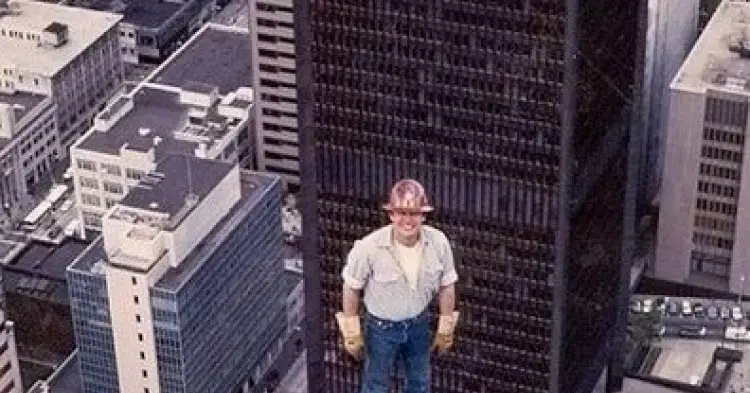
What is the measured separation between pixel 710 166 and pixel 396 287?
129m

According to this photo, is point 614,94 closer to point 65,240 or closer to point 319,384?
point 319,384

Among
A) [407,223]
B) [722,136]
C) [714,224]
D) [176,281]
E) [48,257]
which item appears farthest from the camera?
[714,224]

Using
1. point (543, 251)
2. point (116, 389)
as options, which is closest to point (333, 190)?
point (543, 251)

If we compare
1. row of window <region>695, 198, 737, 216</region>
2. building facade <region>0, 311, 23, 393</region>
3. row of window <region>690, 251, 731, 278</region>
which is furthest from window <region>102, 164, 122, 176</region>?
row of window <region>690, 251, 731, 278</region>

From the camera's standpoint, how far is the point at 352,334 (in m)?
44.6

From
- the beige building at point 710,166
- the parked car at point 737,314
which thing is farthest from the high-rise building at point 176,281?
the parked car at point 737,314

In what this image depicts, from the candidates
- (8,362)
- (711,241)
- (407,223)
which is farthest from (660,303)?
(407,223)

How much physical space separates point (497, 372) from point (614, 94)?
25.2 m

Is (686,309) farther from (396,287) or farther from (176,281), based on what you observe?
(396,287)

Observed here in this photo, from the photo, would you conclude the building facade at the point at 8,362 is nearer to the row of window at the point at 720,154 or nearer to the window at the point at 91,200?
the window at the point at 91,200

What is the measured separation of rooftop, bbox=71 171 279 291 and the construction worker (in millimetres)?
88604

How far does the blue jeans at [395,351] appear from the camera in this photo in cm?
4531

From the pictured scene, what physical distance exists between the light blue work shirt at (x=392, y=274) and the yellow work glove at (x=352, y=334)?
0.87 m

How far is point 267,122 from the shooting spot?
191125mm
